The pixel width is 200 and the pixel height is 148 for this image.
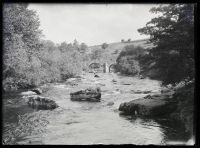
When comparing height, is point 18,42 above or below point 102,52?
above

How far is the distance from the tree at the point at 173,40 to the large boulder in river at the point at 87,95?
262 centimetres

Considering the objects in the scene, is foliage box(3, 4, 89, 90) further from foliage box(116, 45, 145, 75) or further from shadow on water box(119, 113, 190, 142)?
shadow on water box(119, 113, 190, 142)

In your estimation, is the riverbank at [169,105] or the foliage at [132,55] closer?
the riverbank at [169,105]

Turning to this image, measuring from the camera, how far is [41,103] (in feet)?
31.8

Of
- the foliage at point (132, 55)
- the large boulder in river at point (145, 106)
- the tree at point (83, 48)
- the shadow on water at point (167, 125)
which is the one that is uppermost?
the tree at point (83, 48)

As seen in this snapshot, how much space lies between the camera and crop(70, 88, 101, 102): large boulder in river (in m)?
10.6

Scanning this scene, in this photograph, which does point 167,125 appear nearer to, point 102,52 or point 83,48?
point 102,52

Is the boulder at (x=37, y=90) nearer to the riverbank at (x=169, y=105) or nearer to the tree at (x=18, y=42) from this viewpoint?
the tree at (x=18, y=42)

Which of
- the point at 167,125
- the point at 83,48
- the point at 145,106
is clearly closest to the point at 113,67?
the point at 145,106

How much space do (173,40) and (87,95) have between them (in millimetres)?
4062

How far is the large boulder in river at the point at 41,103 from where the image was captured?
31.2 ft

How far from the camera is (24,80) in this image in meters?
9.12

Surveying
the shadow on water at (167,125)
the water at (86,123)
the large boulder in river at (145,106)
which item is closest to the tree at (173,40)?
the large boulder in river at (145,106)

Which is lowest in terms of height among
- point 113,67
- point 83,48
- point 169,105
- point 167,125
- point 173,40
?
point 167,125
